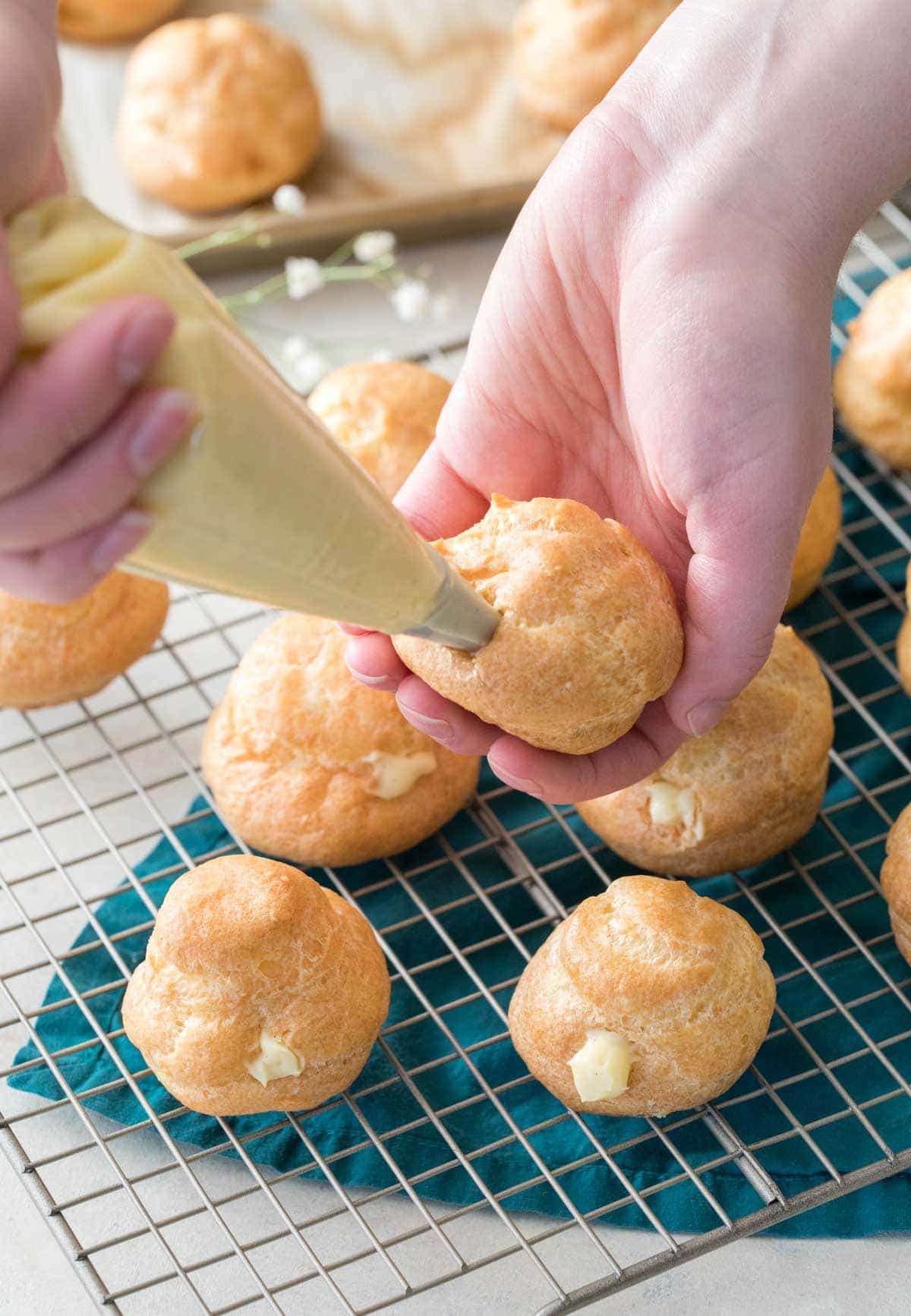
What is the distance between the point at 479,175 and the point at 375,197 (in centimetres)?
28

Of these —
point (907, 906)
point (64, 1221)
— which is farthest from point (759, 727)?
point (64, 1221)

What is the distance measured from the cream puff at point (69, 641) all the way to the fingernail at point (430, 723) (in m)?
0.71

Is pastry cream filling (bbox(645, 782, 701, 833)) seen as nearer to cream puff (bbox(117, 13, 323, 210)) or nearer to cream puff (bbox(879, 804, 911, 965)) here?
cream puff (bbox(879, 804, 911, 965))

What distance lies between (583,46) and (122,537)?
9.58 ft

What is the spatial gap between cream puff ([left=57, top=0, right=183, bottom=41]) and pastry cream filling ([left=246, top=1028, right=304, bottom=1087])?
304 cm

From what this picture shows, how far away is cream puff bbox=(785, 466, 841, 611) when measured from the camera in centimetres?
259

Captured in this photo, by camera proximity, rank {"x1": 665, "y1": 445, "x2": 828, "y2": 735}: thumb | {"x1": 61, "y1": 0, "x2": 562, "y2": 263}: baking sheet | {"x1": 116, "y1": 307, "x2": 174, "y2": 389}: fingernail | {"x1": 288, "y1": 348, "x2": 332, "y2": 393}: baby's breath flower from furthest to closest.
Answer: {"x1": 61, "y1": 0, "x2": 562, "y2": 263}: baking sheet
{"x1": 288, "y1": 348, "x2": 332, "y2": 393}: baby's breath flower
{"x1": 665, "y1": 445, "x2": 828, "y2": 735}: thumb
{"x1": 116, "y1": 307, "x2": 174, "y2": 389}: fingernail

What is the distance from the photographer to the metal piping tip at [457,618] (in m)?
1.62

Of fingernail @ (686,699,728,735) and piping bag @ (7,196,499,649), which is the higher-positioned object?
piping bag @ (7,196,499,649)

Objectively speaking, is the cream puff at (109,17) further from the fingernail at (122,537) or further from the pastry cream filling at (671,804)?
the fingernail at (122,537)

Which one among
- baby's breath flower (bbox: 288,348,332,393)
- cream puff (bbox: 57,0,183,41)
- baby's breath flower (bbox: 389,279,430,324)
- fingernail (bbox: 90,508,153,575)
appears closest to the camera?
fingernail (bbox: 90,508,153,575)

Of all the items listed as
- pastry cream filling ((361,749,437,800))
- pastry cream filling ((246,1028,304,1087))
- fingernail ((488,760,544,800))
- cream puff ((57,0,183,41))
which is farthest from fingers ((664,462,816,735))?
cream puff ((57,0,183,41))

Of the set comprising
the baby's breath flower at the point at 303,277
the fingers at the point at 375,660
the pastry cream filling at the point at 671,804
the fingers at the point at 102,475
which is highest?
the fingers at the point at 102,475

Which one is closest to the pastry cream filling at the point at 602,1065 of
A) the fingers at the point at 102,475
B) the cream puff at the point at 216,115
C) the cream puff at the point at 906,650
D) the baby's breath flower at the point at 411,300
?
the cream puff at the point at 906,650
